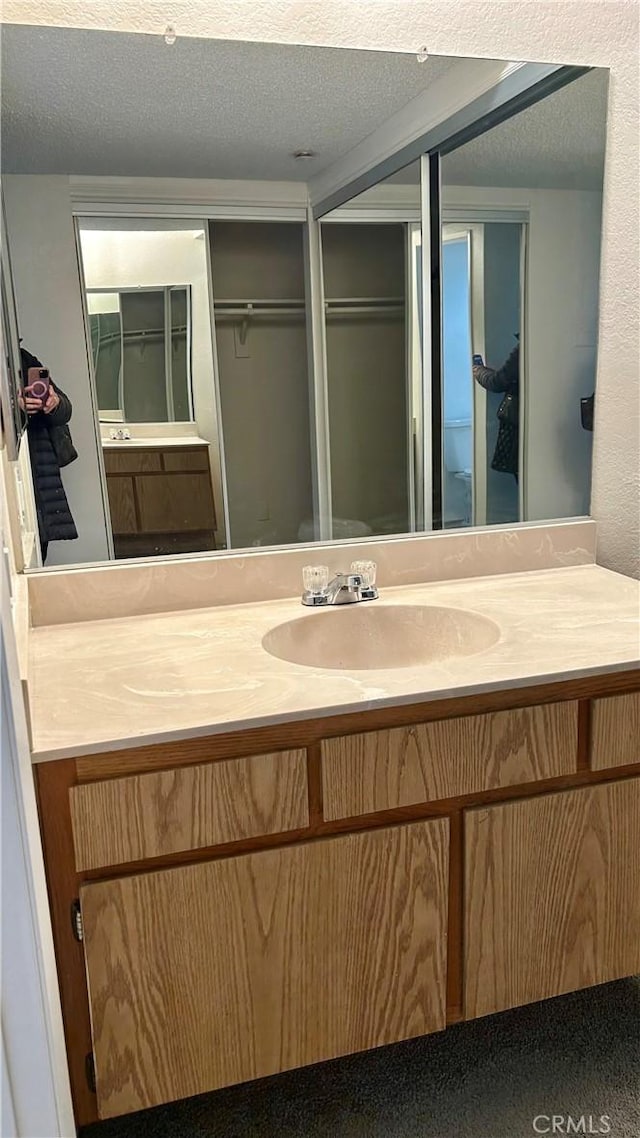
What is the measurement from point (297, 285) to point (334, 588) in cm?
58

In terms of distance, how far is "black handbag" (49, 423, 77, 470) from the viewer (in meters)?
1.51

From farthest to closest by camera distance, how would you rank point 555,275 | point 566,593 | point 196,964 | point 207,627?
point 555,275 → point 566,593 → point 207,627 → point 196,964

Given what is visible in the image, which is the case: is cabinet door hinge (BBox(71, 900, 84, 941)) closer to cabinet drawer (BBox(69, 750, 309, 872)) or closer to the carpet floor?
cabinet drawer (BBox(69, 750, 309, 872))

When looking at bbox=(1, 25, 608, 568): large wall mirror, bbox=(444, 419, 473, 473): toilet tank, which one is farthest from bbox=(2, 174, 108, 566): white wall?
bbox=(444, 419, 473, 473): toilet tank

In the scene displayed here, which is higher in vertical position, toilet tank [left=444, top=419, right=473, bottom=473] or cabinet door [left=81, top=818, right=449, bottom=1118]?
toilet tank [left=444, top=419, right=473, bottom=473]

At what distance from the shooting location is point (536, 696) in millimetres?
1261

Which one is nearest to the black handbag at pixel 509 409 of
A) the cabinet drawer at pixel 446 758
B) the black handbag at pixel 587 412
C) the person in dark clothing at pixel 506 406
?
the person in dark clothing at pixel 506 406

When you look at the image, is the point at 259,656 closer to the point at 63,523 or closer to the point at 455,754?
the point at 455,754

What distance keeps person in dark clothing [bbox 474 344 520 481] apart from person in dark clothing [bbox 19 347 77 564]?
0.85 metres

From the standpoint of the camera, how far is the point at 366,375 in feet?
5.51

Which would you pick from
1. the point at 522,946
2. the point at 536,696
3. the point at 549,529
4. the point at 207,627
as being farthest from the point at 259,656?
the point at 549,529

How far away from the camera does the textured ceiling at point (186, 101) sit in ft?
4.51

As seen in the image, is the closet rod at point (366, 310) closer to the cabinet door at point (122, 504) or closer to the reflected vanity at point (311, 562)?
the reflected vanity at point (311, 562)

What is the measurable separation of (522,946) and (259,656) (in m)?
0.62
